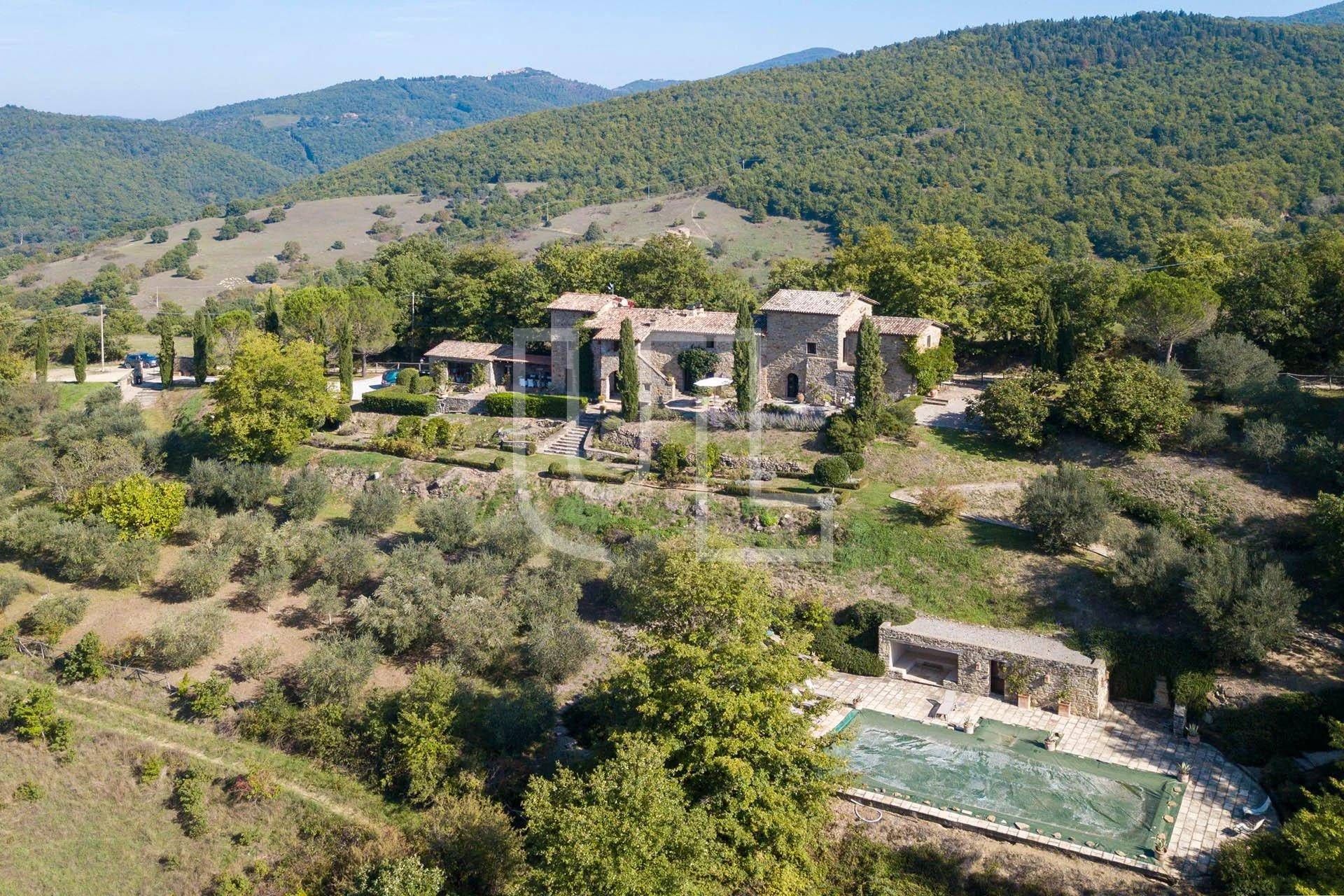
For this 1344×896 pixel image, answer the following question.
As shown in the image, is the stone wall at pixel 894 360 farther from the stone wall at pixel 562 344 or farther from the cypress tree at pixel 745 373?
the stone wall at pixel 562 344

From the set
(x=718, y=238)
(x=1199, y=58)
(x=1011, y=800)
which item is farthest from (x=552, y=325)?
(x=1199, y=58)

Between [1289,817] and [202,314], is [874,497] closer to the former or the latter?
[1289,817]

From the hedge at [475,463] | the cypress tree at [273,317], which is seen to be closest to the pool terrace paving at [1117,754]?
the hedge at [475,463]

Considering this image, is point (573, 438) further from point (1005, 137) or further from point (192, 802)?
point (1005, 137)

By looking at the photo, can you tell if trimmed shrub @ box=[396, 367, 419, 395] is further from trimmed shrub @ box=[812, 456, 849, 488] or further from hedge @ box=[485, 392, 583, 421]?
trimmed shrub @ box=[812, 456, 849, 488]

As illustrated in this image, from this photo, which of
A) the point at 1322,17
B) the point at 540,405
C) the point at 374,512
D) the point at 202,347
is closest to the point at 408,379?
the point at 540,405

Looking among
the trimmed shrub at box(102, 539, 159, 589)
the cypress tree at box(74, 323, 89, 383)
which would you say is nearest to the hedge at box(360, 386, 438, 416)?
the trimmed shrub at box(102, 539, 159, 589)
